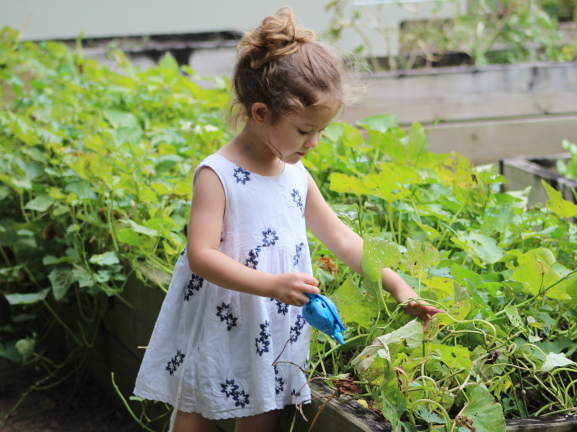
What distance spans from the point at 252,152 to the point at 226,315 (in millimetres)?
298

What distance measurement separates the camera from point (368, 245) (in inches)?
37.2

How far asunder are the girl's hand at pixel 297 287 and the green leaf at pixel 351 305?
0.15 m

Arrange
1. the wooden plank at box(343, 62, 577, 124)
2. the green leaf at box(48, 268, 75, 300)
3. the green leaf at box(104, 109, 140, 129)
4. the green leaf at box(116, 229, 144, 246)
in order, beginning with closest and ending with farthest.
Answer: the green leaf at box(116, 229, 144, 246), the green leaf at box(48, 268, 75, 300), the green leaf at box(104, 109, 140, 129), the wooden plank at box(343, 62, 577, 124)

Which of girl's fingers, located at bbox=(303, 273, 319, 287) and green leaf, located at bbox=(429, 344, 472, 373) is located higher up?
girl's fingers, located at bbox=(303, 273, 319, 287)

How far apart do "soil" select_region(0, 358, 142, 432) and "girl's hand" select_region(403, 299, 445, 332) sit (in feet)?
3.42

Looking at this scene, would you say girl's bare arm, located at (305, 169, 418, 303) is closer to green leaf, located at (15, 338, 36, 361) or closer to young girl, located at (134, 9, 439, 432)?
young girl, located at (134, 9, 439, 432)

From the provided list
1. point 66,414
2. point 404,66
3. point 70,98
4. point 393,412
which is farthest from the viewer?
point 404,66

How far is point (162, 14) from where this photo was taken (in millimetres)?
5090

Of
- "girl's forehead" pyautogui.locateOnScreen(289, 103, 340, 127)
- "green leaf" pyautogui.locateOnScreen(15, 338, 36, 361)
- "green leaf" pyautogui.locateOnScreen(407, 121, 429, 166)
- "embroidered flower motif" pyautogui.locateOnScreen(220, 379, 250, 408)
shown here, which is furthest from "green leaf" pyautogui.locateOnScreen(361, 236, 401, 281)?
"green leaf" pyautogui.locateOnScreen(15, 338, 36, 361)

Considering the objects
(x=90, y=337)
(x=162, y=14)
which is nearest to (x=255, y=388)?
(x=90, y=337)

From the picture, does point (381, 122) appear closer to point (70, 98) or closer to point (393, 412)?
point (393, 412)

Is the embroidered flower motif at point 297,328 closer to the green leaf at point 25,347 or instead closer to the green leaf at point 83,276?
the green leaf at point 83,276

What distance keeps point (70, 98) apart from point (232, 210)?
5.68 ft

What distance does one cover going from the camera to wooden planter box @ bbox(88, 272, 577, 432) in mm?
843
